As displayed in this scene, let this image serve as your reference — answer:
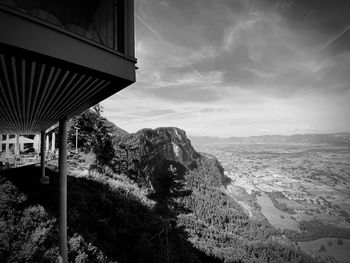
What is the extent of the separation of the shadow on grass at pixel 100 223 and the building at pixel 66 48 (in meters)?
5.38

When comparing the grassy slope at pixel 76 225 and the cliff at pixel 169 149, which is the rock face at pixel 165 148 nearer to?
the cliff at pixel 169 149

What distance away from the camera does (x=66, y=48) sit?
5.69 ft

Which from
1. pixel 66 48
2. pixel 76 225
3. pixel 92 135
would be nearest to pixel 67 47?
pixel 66 48

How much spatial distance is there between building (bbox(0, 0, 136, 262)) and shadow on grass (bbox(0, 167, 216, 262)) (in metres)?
5.38

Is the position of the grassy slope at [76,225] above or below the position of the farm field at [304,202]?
above

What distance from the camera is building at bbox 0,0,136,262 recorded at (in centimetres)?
150

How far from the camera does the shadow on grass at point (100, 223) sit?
6438 millimetres

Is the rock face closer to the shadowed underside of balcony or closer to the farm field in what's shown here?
the farm field

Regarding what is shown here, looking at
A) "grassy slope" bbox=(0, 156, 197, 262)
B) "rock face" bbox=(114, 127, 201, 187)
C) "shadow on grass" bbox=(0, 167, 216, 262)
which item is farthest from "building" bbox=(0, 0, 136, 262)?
"rock face" bbox=(114, 127, 201, 187)

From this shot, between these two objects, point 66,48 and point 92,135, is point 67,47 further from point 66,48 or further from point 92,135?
point 92,135

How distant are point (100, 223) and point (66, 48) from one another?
26.0 ft

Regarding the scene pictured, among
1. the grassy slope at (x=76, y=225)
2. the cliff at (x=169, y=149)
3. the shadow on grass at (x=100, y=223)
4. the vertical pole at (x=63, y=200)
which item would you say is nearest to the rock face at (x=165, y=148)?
the cliff at (x=169, y=149)

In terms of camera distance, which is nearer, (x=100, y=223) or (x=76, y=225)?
(x=76, y=225)

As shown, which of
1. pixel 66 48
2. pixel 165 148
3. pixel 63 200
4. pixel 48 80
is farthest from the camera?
pixel 165 148
